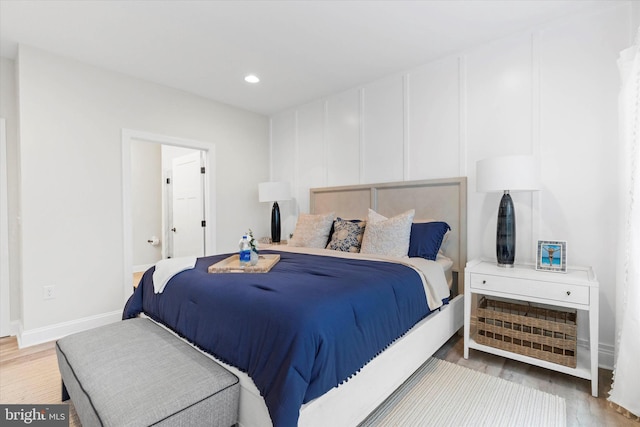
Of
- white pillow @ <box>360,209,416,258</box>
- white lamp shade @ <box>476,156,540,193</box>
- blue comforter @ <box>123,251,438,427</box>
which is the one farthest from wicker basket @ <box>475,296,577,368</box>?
white lamp shade @ <box>476,156,540,193</box>

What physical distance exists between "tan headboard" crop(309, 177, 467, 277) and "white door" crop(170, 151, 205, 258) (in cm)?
175

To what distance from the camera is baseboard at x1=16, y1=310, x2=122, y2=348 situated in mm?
2695

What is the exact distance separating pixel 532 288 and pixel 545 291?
7cm

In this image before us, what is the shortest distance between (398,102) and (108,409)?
334 centimetres

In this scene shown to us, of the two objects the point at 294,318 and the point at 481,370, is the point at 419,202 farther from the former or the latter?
the point at 294,318

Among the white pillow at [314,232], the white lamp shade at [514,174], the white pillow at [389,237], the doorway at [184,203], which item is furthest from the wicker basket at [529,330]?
the doorway at [184,203]

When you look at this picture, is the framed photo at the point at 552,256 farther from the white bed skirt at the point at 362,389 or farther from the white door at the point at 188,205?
the white door at the point at 188,205

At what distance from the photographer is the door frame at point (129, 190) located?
10.8ft

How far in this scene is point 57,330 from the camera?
2.85 metres

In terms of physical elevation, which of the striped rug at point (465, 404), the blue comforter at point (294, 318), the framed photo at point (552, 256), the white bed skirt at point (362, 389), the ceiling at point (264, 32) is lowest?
the striped rug at point (465, 404)

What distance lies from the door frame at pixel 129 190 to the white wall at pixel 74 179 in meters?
0.05

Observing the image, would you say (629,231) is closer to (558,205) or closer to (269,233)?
(558,205)

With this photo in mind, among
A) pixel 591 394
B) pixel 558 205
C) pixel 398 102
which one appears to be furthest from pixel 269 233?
pixel 591 394

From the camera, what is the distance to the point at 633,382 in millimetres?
1688
